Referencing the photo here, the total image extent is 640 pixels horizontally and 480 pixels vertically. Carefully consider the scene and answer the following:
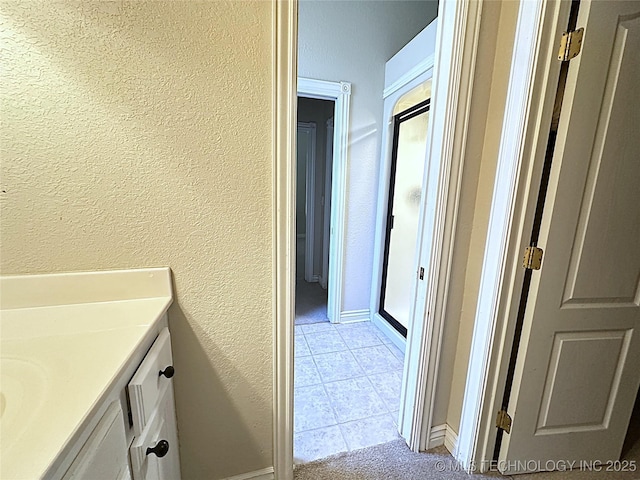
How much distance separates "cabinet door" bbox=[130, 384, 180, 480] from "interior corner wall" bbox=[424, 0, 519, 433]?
44.7 inches

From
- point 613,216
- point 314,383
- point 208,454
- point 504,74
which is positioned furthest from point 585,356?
point 208,454

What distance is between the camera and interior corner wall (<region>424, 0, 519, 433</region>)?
3.50 ft

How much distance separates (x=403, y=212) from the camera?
232cm

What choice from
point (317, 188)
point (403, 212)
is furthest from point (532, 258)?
point (317, 188)

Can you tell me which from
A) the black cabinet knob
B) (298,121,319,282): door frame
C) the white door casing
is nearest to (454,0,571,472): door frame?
the black cabinet knob

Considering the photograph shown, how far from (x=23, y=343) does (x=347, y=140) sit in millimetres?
2240

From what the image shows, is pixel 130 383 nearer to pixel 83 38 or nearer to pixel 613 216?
pixel 83 38

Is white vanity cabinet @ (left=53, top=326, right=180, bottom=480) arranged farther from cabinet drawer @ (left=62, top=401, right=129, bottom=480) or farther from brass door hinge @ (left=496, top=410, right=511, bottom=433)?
brass door hinge @ (left=496, top=410, right=511, bottom=433)

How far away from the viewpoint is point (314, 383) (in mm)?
1871

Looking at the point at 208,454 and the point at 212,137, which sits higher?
the point at 212,137

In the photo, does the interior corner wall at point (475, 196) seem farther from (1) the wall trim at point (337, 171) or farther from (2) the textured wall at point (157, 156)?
(1) the wall trim at point (337, 171)

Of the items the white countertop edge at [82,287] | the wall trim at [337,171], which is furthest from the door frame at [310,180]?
the white countertop edge at [82,287]

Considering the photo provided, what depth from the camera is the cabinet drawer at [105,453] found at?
465 millimetres

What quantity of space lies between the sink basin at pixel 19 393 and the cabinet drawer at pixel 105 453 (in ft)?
0.33
